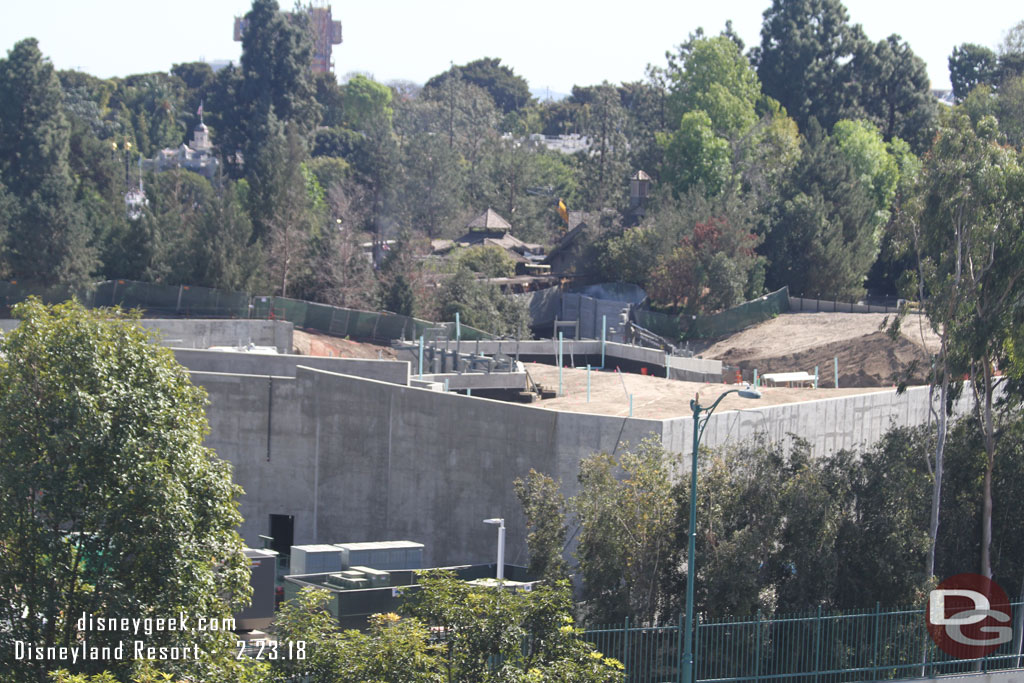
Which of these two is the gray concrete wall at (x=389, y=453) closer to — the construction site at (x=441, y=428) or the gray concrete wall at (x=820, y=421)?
the construction site at (x=441, y=428)

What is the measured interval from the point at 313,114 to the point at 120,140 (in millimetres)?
27556

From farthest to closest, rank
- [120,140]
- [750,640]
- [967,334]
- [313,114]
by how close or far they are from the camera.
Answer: [120,140] → [313,114] → [967,334] → [750,640]

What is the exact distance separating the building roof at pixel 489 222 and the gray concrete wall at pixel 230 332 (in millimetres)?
42214

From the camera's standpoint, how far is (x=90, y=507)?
19.0m

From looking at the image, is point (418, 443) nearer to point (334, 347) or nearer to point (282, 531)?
point (282, 531)

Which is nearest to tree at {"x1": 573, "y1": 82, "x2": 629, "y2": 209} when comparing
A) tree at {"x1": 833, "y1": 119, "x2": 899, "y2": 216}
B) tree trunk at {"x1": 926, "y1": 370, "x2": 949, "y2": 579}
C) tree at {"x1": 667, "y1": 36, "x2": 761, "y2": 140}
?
tree at {"x1": 667, "y1": 36, "x2": 761, "y2": 140}

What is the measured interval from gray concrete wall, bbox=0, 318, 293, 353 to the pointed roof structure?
42140 millimetres

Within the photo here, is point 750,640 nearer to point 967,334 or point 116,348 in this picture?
point 967,334

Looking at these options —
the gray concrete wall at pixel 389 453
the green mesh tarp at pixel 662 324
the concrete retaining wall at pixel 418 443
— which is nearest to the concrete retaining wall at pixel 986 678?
the concrete retaining wall at pixel 418 443

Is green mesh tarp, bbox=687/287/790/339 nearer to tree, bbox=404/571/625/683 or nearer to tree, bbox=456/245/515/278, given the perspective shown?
tree, bbox=456/245/515/278

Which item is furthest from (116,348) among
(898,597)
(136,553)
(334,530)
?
(334,530)

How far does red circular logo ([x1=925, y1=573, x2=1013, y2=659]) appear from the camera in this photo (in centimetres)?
2930

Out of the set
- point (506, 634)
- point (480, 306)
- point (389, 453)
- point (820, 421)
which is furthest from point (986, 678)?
point (480, 306)

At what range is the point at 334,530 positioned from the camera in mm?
40812
